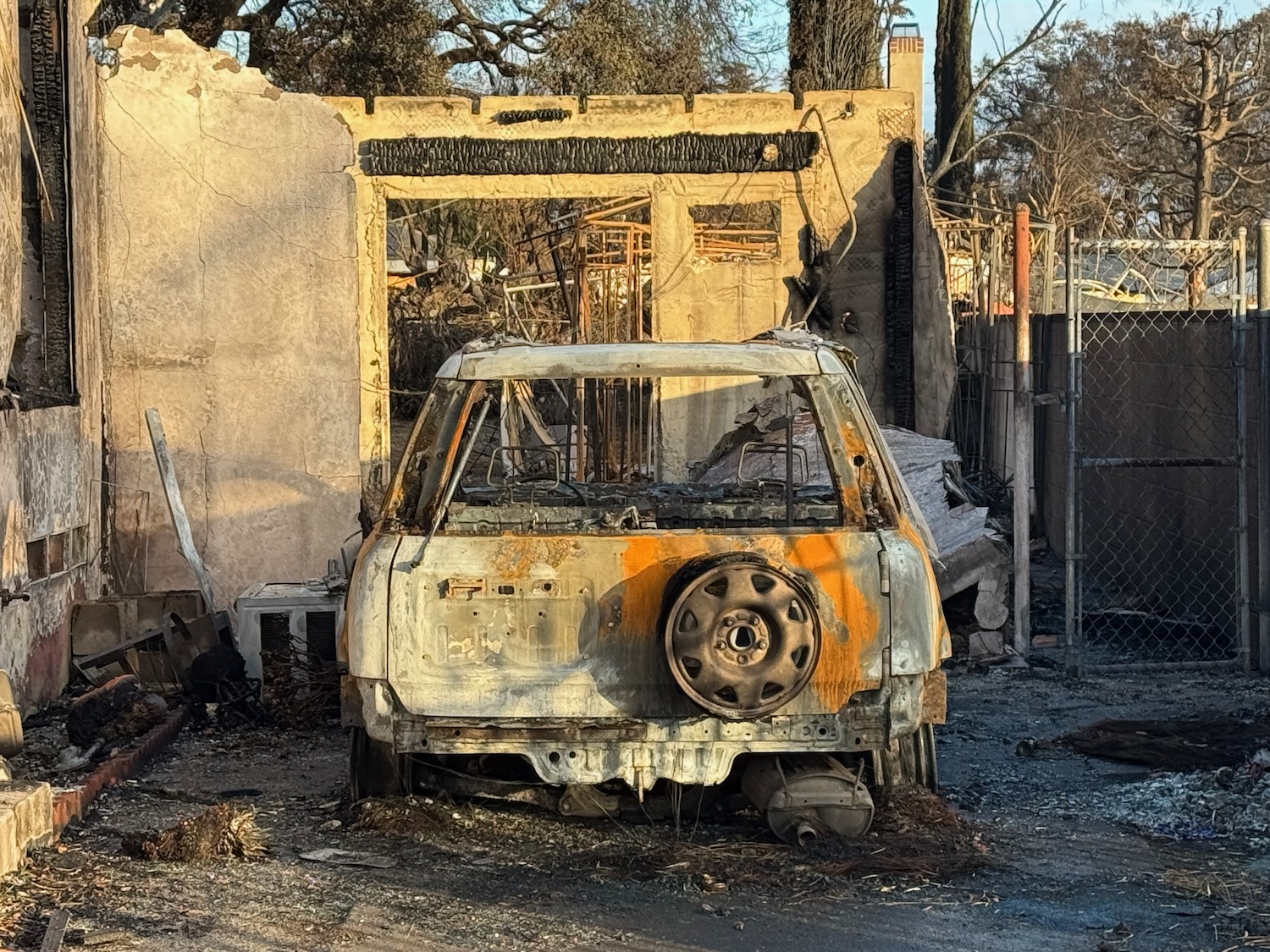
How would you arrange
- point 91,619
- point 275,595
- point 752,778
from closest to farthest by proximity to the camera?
point 752,778
point 275,595
point 91,619

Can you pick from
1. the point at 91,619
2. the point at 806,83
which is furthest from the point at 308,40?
the point at 91,619

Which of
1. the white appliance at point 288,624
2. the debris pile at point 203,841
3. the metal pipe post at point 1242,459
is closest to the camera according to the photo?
the debris pile at point 203,841

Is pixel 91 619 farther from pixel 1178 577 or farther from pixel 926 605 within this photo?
pixel 1178 577

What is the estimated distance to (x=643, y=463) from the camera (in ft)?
41.6

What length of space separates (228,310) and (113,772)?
4898 millimetres

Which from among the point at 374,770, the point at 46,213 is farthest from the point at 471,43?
the point at 374,770

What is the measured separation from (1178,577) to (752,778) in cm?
551

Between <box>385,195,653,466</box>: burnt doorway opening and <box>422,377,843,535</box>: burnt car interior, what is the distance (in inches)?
39.2

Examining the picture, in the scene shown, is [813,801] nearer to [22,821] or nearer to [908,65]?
[22,821]

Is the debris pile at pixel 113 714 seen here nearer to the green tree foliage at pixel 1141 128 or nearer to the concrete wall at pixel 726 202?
the concrete wall at pixel 726 202

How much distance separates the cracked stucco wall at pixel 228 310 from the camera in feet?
35.9

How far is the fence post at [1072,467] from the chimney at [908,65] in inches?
121

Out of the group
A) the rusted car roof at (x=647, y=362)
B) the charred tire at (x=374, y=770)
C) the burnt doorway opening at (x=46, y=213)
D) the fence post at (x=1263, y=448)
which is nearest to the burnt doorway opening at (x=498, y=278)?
the burnt doorway opening at (x=46, y=213)

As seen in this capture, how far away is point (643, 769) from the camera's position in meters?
5.41
